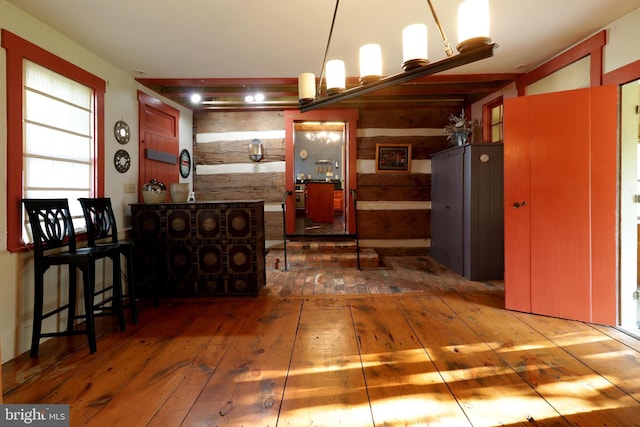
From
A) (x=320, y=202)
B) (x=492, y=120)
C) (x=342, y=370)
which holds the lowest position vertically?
(x=342, y=370)

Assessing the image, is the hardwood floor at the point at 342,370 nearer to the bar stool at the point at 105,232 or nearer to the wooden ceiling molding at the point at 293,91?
the bar stool at the point at 105,232

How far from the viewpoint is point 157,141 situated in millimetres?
4586

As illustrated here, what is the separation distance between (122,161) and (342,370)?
3.27 metres

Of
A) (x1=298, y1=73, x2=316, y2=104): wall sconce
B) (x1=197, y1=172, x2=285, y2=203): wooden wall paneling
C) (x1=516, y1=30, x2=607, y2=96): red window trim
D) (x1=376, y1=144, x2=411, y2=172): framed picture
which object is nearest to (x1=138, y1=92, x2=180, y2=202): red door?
(x1=197, y1=172, x2=285, y2=203): wooden wall paneling

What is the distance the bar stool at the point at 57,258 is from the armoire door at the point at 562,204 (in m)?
3.63

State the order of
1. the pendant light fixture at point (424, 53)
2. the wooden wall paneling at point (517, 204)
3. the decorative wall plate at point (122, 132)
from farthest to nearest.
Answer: the decorative wall plate at point (122, 132) < the wooden wall paneling at point (517, 204) < the pendant light fixture at point (424, 53)

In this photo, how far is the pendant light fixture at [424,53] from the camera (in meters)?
1.65

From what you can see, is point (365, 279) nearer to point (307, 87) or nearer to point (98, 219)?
point (307, 87)

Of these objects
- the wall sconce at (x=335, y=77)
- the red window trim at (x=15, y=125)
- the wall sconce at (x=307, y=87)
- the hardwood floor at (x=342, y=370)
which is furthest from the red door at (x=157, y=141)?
the wall sconce at (x=335, y=77)

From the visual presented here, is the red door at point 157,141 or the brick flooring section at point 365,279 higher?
the red door at point 157,141

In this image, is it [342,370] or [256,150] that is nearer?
[342,370]

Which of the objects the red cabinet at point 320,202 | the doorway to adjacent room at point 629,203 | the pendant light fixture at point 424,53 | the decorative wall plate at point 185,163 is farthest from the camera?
the red cabinet at point 320,202

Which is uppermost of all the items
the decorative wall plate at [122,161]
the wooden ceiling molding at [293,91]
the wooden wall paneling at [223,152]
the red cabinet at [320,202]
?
the wooden ceiling molding at [293,91]

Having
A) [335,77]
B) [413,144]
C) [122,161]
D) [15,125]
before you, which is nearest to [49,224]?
[15,125]
